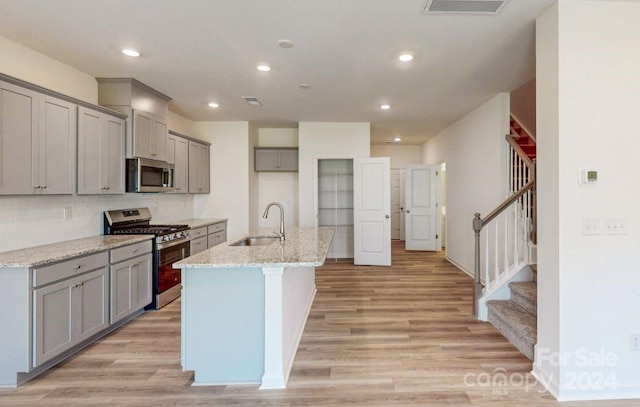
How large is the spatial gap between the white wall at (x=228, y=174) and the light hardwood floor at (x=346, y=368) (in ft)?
7.24

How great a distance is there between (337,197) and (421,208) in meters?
2.16

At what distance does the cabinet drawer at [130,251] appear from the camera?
10.3 feet

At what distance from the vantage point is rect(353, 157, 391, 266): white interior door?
605 centimetres

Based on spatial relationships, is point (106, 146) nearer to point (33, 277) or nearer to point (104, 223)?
point (104, 223)

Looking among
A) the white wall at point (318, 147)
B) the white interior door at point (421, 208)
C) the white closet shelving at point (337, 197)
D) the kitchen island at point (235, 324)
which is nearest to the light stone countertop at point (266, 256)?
the kitchen island at point (235, 324)

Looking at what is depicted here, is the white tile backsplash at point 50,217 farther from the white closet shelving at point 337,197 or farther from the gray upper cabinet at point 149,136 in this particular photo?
the white closet shelving at point 337,197

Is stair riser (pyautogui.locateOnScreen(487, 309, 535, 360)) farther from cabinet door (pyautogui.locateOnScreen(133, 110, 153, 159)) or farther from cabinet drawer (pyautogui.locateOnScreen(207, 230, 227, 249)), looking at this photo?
cabinet door (pyautogui.locateOnScreen(133, 110, 153, 159))

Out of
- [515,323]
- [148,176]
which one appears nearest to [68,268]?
[148,176]

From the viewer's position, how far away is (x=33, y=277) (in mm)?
2336

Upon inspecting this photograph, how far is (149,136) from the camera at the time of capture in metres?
4.07
